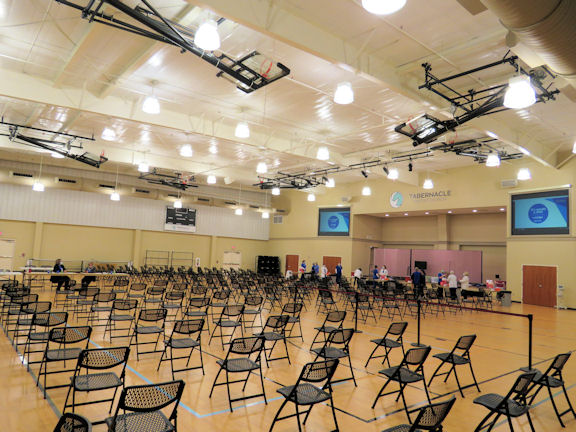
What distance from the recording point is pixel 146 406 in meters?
2.85

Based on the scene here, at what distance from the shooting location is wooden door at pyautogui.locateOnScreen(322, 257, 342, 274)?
22.4 m

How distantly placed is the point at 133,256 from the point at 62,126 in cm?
987

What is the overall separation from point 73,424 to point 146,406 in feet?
2.44

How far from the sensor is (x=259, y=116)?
11.4 metres

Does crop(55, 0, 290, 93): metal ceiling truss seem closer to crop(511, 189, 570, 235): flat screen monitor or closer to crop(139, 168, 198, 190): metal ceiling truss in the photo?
crop(139, 168, 198, 190): metal ceiling truss

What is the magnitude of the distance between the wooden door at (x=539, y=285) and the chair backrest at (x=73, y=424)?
16.8 m

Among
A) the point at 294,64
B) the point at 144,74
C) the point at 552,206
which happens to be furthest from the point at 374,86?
the point at 552,206

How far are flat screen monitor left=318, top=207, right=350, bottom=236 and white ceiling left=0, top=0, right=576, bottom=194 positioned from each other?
26.6 ft

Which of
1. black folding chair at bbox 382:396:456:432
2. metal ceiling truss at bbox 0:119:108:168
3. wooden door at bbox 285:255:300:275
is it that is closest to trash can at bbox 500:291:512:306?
wooden door at bbox 285:255:300:275

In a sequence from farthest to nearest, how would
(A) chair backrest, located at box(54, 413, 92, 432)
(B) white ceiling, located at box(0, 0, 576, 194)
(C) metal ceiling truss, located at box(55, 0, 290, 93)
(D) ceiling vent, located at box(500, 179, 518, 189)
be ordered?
1. (D) ceiling vent, located at box(500, 179, 518, 189)
2. (B) white ceiling, located at box(0, 0, 576, 194)
3. (C) metal ceiling truss, located at box(55, 0, 290, 93)
4. (A) chair backrest, located at box(54, 413, 92, 432)

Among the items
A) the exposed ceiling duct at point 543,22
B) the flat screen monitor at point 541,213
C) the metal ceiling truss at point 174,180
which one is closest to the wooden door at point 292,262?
the metal ceiling truss at point 174,180

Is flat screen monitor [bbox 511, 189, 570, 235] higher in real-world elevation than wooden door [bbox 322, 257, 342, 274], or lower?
higher

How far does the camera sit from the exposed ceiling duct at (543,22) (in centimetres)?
257

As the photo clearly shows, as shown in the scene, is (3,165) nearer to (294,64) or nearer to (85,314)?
(85,314)
